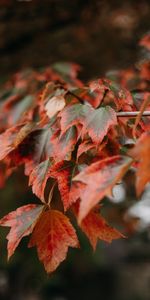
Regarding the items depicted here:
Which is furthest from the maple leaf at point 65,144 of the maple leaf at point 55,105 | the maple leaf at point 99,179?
the maple leaf at point 99,179

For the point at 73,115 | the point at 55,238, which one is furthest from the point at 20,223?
the point at 73,115

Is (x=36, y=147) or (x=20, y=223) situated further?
(x=36, y=147)

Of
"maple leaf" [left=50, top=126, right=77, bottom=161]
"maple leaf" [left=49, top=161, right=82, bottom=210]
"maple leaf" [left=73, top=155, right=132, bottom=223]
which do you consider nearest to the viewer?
"maple leaf" [left=73, top=155, right=132, bottom=223]

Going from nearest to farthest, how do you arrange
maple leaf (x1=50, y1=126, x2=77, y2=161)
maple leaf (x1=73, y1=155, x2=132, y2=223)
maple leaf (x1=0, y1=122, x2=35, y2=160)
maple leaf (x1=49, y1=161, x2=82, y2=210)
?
maple leaf (x1=73, y1=155, x2=132, y2=223)
maple leaf (x1=49, y1=161, x2=82, y2=210)
maple leaf (x1=50, y1=126, x2=77, y2=161)
maple leaf (x1=0, y1=122, x2=35, y2=160)

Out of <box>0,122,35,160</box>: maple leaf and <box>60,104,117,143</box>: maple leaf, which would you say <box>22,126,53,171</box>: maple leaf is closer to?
<box>0,122,35,160</box>: maple leaf

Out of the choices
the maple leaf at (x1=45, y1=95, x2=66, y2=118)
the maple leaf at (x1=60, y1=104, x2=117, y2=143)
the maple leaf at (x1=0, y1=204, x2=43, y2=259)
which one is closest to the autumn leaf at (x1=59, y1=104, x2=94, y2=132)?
the maple leaf at (x1=60, y1=104, x2=117, y2=143)

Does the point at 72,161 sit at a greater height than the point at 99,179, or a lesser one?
A: lesser

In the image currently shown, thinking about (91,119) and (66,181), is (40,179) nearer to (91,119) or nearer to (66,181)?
(66,181)
